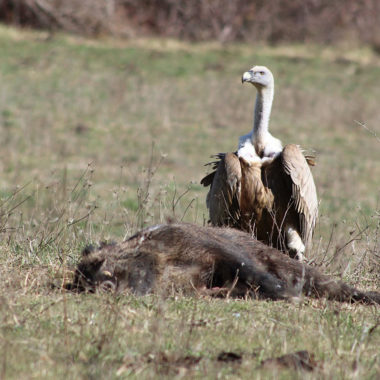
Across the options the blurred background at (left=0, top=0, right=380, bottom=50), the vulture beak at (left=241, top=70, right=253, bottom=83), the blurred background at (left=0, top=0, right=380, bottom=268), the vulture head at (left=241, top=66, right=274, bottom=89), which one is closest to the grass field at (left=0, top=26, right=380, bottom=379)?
the blurred background at (left=0, top=0, right=380, bottom=268)

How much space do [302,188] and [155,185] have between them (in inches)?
246

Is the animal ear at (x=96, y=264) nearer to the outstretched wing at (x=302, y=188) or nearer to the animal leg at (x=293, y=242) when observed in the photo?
the outstretched wing at (x=302, y=188)

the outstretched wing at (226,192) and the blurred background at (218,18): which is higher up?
the blurred background at (218,18)

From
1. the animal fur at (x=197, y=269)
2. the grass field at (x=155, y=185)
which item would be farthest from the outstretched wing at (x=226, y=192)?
the animal fur at (x=197, y=269)

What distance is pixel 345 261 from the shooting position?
23.0 ft

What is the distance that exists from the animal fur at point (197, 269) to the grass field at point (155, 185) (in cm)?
23

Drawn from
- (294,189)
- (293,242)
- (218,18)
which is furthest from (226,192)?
(218,18)

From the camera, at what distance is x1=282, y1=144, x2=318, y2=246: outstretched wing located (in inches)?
279

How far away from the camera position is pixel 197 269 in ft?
18.0

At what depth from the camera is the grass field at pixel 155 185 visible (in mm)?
4082

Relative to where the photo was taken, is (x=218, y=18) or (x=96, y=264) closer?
(x=96, y=264)

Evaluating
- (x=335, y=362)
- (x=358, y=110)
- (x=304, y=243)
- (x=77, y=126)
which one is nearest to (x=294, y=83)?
(x=358, y=110)

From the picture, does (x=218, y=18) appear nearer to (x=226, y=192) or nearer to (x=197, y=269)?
(x=226, y=192)

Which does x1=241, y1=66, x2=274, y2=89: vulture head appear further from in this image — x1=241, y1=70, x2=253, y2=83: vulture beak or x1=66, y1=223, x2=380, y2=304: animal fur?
x1=66, y1=223, x2=380, y2=304: animal fur
